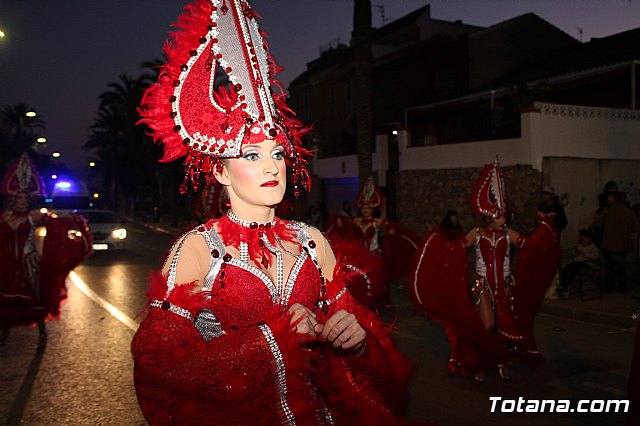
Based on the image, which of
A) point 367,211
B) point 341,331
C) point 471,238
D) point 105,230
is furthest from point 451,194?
point 341,331

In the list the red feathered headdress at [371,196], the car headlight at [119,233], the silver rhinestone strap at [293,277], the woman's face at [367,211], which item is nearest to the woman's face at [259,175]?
the silver rhinestone strap at [293,277]

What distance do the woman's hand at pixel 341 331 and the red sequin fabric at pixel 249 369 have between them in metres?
0.09

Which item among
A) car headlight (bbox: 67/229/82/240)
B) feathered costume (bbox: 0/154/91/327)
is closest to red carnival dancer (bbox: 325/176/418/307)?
car headlight (bbox: 67/229/82/240)

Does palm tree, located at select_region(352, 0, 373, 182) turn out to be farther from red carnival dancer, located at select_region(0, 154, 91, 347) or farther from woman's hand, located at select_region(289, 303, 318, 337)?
woman's hand, located at select_region(289, 303, 318, 337)

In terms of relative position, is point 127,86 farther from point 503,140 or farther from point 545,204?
point 545,204

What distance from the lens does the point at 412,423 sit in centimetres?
237

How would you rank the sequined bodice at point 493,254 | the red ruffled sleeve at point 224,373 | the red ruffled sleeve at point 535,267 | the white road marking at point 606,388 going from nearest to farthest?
the red ruffled sleeve at point 224,373 → the white road marking at point 606,388 → the sequined bodice at point 493,254 → the red ruffled sleeve at point 535,267

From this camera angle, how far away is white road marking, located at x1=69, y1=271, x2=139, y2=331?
945 centimetres

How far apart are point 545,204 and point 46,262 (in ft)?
29.2

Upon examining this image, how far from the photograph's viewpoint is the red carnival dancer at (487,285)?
6543 millimetres

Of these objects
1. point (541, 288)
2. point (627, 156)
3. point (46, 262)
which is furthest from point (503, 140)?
point (46, 262)

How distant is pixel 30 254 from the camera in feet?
26.6
